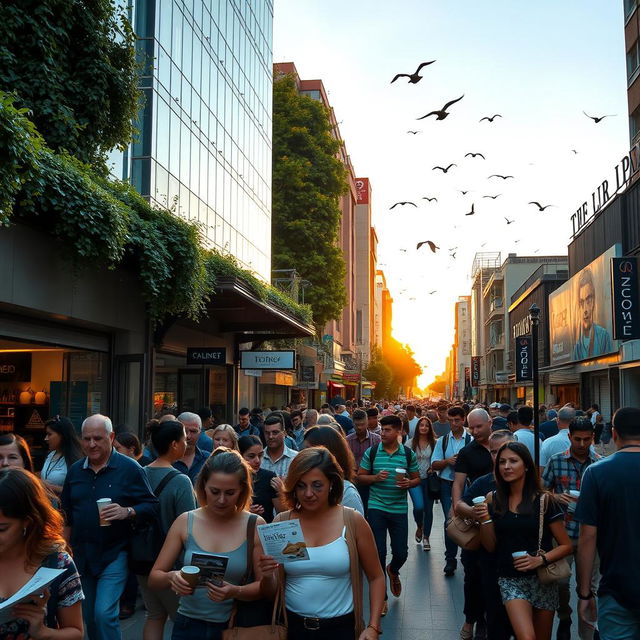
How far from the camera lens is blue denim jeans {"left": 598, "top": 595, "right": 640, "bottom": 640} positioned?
13.8 feet

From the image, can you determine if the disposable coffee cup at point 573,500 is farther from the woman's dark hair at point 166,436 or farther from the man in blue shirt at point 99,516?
the man in blue shirt at point 99,516

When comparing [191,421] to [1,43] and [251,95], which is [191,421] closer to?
[1,43]

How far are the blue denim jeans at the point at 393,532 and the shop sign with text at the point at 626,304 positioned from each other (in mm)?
22068

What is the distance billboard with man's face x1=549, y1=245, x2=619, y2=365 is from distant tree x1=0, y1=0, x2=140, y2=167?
21945 mm

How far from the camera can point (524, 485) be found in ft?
16.3

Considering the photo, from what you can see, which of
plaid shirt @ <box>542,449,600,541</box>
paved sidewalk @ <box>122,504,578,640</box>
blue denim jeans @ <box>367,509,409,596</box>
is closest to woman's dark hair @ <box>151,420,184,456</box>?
paved sidewalk @ <box>122,504,578,640</box>

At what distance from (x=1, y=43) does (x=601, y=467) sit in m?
11.6

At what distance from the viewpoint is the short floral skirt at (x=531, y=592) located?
15.6 ft

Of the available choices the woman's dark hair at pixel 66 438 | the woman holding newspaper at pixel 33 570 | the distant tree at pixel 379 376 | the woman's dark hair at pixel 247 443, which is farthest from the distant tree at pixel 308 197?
the distant tree at pixel 379 376

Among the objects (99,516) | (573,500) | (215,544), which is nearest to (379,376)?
(573,500)

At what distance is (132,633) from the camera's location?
22.3ft

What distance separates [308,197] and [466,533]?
35.3 metres

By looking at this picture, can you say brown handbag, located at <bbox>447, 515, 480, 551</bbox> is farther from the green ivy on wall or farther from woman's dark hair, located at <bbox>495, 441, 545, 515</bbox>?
the green ivy on wall

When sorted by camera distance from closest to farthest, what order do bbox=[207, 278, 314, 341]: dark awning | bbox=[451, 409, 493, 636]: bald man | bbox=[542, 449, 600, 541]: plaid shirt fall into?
bbox=[542, 449, 600, 541]: plaid shirt, bbox=[451, 409, 493, 636]: bald man, bbox=[207, 278, 314, 341]: dark awning
